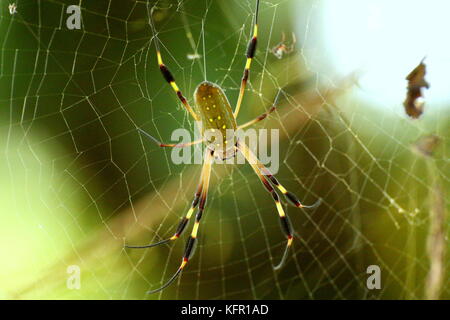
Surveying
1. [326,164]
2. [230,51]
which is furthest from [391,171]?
[230,51]

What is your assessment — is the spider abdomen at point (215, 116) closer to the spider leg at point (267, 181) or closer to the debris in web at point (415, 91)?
the spider leg at point (267, 181)

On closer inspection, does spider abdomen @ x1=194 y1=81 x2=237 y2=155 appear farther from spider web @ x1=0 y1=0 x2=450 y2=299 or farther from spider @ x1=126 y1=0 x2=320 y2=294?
spider web @ x1=0 y1=0 x2=450 y2=299

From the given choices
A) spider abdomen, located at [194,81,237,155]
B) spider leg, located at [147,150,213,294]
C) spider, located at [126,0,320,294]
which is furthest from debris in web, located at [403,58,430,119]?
spider leg, located at [147,150,213,294]

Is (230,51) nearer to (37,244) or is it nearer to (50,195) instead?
(50,195)

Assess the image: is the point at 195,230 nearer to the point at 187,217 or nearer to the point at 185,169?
the point at 187,217

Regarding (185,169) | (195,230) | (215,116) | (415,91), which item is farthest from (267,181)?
(415,91)

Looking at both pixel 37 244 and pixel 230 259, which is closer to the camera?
pixel 37 244
